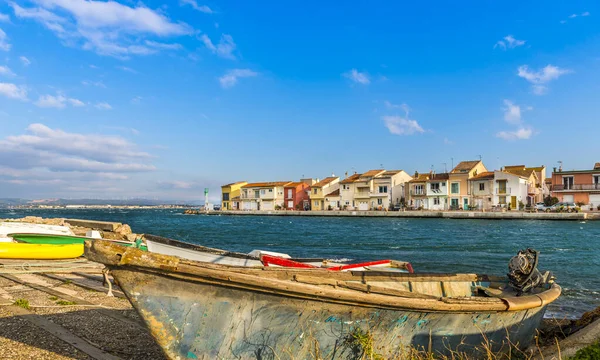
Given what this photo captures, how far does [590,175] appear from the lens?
54.8 meters

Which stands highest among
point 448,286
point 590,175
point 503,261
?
point 590,175

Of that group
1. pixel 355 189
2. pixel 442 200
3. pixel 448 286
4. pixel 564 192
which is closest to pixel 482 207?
pixel 442 200

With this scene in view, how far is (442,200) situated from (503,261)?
44.7m

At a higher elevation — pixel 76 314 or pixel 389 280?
pixel 389 280

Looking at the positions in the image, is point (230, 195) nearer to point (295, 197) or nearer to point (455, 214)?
point (295, 197)

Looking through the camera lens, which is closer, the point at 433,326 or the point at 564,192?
the point at 433,326

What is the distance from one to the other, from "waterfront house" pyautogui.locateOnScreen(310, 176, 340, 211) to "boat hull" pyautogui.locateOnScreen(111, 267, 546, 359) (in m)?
69.1

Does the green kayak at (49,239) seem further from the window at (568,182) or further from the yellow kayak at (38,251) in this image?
the window at (568,182)

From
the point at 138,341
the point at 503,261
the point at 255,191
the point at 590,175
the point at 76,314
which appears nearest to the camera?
the point at 138,341

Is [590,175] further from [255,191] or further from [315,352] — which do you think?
[315,352]

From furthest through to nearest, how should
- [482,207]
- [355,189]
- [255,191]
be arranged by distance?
[255,191] → [355,189] → [482,207]

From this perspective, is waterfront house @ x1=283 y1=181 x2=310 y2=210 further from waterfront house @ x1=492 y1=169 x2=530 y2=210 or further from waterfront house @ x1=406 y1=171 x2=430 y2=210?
waterfront house @ x1=492 y1=169 x2=530 y2=210

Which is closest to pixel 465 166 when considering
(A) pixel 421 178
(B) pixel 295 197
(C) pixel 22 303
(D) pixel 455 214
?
(A) pixel 421 178

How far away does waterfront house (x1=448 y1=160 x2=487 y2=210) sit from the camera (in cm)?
6038
